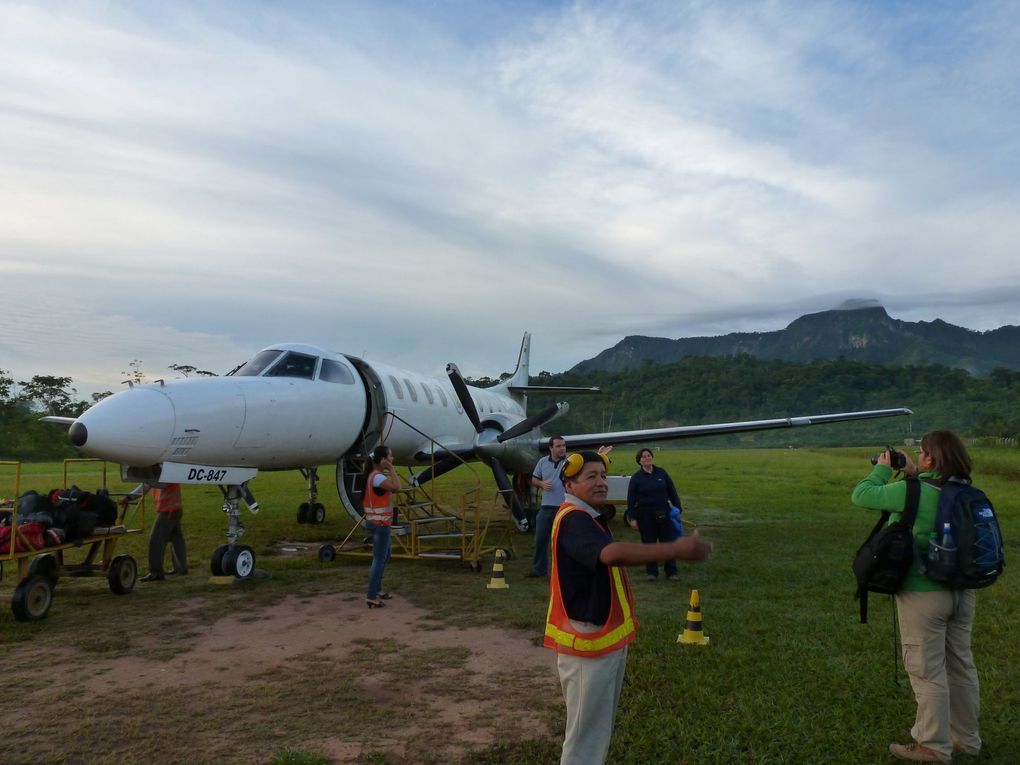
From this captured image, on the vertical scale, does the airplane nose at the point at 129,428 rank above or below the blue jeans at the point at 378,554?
above

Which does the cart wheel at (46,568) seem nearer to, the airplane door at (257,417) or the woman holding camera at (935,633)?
the airplane door at (257,417)

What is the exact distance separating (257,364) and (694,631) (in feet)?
22.2

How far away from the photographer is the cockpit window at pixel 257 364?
31.3 ft

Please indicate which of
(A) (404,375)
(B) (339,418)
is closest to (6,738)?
(B) (339,418)

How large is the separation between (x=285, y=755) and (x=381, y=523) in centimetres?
381

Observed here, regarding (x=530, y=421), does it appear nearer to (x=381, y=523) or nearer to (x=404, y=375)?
(x=404, y=375)

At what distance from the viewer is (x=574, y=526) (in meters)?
3.07

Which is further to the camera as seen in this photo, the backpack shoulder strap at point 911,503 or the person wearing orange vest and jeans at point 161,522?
the person wearing orange vest and jeans at point 161,522

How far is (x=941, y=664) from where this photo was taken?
3.91 metres

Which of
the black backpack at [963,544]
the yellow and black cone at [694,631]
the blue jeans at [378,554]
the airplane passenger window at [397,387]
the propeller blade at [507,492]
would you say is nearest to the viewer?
the black backpack at [963,544]

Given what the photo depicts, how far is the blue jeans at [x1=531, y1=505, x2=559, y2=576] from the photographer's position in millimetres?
8961

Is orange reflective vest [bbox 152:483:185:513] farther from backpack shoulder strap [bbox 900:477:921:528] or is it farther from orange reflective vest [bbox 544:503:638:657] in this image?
backpack shoulder strap [bbox 900:477:921:528]

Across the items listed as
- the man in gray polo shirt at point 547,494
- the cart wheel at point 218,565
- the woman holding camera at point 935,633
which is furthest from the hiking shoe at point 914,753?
the cart wheel at point 218,565

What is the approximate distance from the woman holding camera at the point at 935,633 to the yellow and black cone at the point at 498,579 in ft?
17.0
